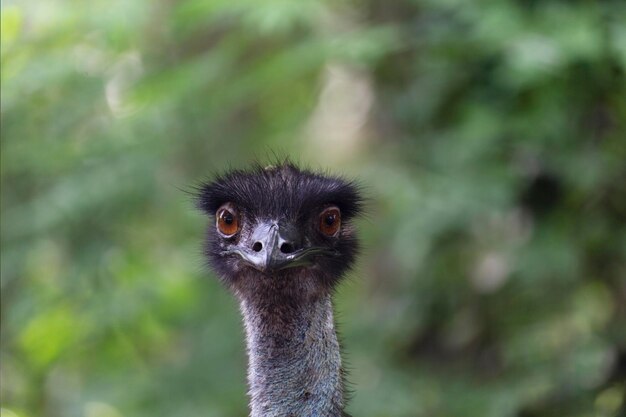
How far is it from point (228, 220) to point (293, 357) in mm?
447

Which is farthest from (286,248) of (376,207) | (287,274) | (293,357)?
(376,207)

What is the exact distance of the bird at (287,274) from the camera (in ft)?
9.51

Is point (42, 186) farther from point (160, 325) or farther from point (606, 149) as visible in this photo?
point (606, 149)

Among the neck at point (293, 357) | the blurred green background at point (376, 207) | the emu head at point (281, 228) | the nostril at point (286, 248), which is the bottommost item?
the neck at point (293, 357)

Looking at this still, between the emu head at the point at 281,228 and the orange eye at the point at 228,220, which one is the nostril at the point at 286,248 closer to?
the emu head at the point at 281,228

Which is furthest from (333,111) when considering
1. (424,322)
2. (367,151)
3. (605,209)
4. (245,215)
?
(245,215)

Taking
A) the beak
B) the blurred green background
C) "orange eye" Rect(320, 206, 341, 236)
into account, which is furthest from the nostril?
the blurred green background

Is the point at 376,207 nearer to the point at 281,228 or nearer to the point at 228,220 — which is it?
the point at 228,220

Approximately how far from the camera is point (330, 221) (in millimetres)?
3100

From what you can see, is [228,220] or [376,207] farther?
[376,207]

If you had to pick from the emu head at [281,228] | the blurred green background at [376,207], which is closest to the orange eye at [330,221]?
the emu head at [281,228]

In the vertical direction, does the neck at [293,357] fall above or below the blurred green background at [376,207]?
below

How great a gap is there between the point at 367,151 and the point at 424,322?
100 centimetres

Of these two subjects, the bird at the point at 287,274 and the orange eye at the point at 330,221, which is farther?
the orange eye at the point at 330,221
